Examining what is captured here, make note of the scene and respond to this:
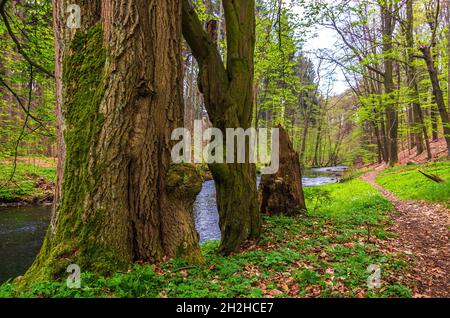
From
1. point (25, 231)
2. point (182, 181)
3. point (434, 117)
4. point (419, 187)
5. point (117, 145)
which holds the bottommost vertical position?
point (25, 231)

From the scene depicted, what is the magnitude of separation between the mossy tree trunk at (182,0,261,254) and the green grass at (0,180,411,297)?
0.49 m

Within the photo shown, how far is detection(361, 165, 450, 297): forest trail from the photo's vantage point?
378cm

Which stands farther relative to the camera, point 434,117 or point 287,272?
point 434,117

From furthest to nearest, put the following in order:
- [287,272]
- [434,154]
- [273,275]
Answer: [434,154] → [287,272] → [273,275]

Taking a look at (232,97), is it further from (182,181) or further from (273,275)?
(273,275)

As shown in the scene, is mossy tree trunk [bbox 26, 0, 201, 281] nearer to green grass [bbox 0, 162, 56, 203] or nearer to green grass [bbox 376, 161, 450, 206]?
green grass [bbox 376, 161, 450, 206]

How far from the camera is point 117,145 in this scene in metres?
3.54

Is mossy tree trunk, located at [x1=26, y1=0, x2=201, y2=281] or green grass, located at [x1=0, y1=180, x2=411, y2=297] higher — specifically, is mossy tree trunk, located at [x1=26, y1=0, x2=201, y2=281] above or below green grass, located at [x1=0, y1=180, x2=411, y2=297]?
above

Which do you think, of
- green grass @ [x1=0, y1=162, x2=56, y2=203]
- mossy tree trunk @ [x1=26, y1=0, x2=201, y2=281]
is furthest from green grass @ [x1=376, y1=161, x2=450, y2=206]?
green grass @ [x1=0, y1=162, x2=56, y2=203]

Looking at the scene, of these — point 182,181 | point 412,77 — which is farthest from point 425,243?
point 412,77

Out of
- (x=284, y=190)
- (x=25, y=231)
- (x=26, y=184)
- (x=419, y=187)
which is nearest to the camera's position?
(x=284, y=190)

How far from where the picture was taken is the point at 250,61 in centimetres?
569

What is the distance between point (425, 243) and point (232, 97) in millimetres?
4871

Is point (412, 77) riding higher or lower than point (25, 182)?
higher
